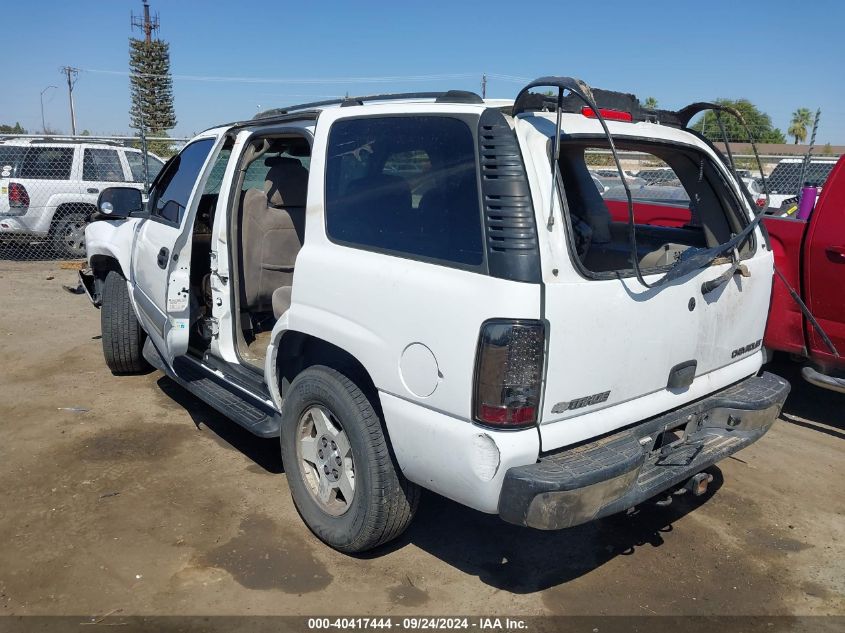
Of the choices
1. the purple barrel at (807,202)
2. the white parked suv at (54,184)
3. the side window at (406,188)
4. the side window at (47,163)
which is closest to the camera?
the side window at (406,188)

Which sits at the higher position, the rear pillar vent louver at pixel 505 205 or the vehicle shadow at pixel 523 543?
the rear pillar vent louver at pixel 505 205

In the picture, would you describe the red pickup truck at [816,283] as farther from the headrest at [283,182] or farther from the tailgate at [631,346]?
the headrest at [283,182]

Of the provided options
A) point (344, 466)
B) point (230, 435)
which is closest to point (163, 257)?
point (230, 435)

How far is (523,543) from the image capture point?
11.8ft

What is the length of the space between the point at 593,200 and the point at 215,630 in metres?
2.80

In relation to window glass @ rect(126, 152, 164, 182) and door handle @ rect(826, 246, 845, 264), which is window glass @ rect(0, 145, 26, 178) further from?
door handle @ rect(826, 246, 845, 264)

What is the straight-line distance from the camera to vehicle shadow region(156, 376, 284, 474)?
14.7 ft

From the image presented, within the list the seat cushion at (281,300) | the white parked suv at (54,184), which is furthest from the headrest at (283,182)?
the white parked suv at (54,184)

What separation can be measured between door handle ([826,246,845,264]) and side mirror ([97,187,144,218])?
507 centimetres

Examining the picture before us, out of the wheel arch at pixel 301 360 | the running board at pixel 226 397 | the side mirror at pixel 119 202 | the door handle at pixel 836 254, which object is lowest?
the running board at pixel 226 397

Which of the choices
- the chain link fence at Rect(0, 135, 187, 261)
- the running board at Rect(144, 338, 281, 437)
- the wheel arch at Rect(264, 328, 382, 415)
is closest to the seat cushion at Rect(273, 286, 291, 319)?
the running board at Rect(144, 338, 281, 437)

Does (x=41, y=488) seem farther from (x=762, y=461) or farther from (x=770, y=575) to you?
(x=762, y=461)

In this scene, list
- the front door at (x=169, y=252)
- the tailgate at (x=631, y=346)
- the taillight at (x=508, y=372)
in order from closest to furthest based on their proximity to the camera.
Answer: the taillight at (x=508, y=372) < the tailgate at (x=631, y=346) < the front door at (x=169, y=252)

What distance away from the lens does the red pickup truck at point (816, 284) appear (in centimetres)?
500
